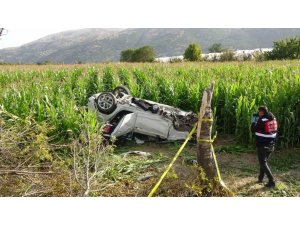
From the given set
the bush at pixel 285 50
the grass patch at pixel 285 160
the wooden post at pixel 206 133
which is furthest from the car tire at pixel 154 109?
the bush at pixel 285 50

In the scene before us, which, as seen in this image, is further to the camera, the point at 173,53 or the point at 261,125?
the point at 173,53

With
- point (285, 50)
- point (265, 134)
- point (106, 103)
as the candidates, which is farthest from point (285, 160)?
point (285, 50)

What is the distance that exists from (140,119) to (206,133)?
347 centimetres

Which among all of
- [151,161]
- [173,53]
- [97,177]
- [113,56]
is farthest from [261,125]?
[113,56]

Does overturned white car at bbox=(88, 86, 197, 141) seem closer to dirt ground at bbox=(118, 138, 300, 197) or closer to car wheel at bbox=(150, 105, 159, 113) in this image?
car wheel at bbox=(150, 105, 159, 113)

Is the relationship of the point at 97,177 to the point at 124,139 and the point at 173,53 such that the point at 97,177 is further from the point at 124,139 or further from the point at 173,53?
the point at 173,53

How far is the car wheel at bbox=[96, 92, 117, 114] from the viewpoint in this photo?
29.7ft

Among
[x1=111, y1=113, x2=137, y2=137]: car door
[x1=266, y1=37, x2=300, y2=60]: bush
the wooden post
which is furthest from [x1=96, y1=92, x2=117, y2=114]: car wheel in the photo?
[x1=266, y1=37, x2=300, y2=60]: bush

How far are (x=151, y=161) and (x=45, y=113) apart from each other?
3.31 metres

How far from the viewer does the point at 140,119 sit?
8.80m

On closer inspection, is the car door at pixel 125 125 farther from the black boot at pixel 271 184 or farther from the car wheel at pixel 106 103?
the black boot at pixel 271 184

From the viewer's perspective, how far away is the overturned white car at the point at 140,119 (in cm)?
870

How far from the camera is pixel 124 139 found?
8.86 meters

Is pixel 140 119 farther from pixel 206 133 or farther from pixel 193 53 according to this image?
pixel 193 53
